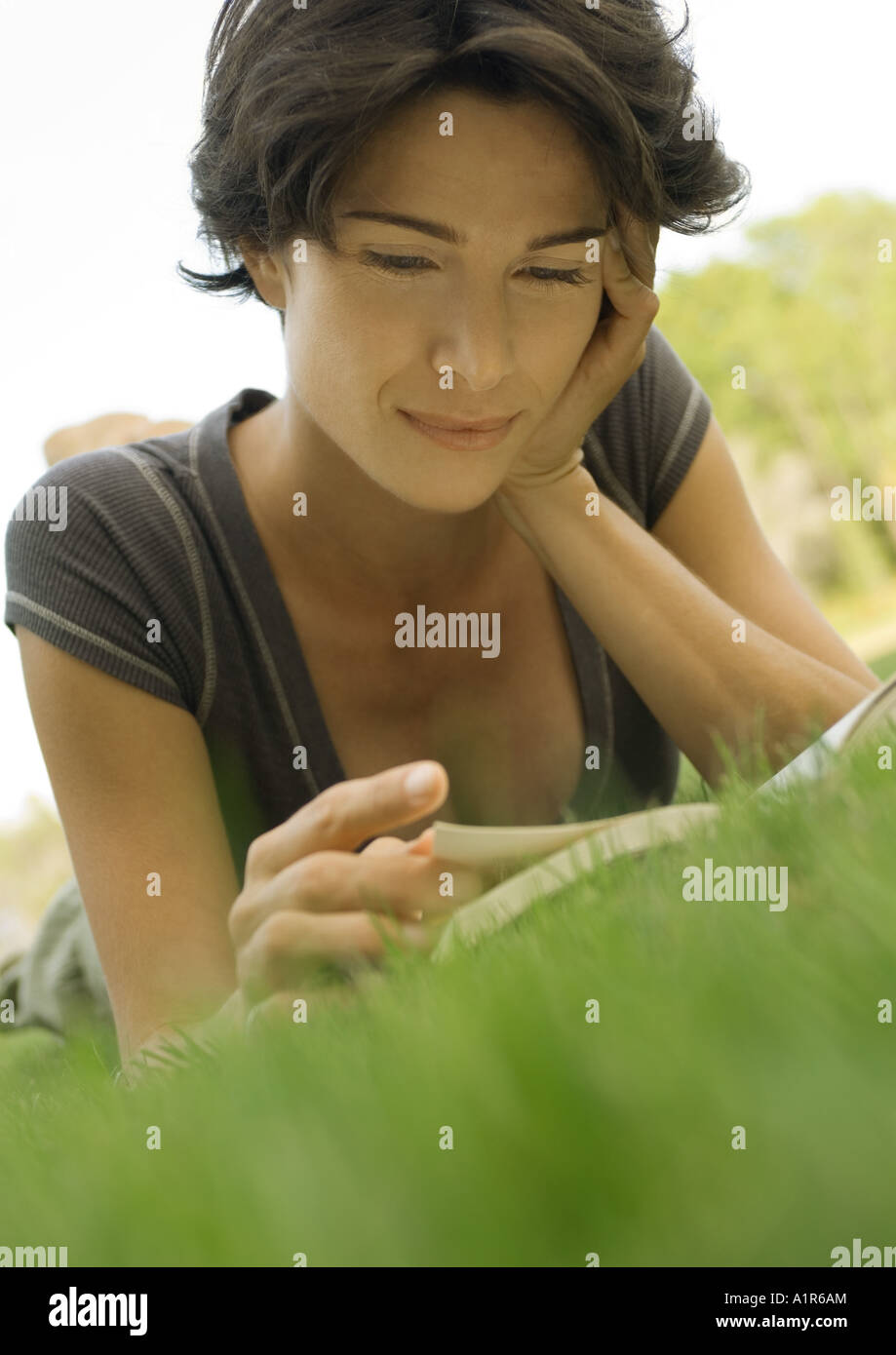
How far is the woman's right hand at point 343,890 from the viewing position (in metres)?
1.01

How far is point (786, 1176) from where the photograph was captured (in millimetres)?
496

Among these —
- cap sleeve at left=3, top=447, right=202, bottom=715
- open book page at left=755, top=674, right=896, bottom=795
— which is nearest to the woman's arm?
cap sleeve at left=3, top=447, right=202, bottom=715

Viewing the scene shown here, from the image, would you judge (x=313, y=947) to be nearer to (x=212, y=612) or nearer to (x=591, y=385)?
(x=212, y=612)

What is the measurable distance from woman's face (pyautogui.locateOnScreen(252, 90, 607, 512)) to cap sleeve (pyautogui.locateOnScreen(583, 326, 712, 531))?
0.49 metres

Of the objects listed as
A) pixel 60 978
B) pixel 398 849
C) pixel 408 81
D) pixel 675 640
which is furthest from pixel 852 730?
pixel 60 978

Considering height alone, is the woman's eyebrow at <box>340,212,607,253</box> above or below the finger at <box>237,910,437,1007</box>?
above

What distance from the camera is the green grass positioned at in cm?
50

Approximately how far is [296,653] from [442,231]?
2.40ft

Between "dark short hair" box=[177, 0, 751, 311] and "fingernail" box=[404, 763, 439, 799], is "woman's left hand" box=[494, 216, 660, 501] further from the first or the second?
"fingernail" box=[404, 763, 439, 799]

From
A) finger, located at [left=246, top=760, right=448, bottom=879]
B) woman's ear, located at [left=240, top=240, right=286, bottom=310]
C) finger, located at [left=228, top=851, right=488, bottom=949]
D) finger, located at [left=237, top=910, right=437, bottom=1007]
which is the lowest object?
finger, located at [left=237, top=910, right=437, bottom=1007]

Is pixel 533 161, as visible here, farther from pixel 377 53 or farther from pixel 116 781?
pixel 116 781
